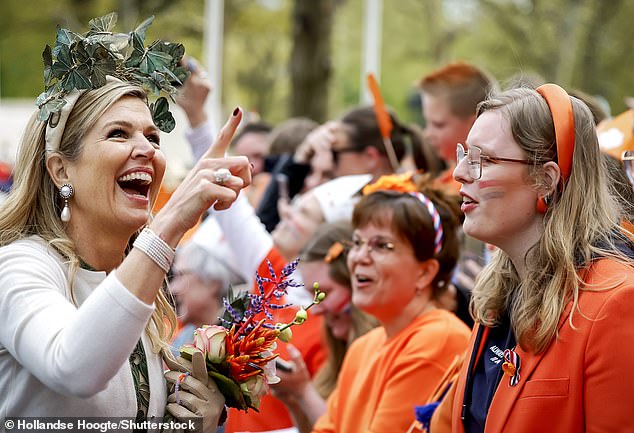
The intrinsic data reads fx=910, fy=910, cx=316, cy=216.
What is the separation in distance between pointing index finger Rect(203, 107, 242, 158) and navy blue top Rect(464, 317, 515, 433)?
1.13 metres

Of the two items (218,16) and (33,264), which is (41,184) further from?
(218,16)

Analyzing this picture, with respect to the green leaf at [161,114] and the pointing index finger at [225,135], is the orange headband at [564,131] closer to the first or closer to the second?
the pointing index finger at [225,135]

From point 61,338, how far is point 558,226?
1544 mm

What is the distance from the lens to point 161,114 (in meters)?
3.09

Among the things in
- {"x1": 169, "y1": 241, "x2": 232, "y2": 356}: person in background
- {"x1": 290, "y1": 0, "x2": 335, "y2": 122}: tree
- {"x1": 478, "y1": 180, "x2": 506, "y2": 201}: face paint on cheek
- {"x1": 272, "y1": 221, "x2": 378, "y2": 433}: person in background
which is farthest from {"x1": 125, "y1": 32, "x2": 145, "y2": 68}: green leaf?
{"x1": 290, "y1": 0, "x2": 335, "y2": 122}: tree

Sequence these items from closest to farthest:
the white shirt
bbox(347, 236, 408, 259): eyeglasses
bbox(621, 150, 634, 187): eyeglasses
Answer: the white shirt, bbox(621, 150, 634, 187): eyeglasses, bbox(347, 236, 408, 259): eyeglasses

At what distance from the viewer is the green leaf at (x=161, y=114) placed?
308 centimetres

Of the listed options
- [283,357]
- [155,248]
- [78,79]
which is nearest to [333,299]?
[283,357]

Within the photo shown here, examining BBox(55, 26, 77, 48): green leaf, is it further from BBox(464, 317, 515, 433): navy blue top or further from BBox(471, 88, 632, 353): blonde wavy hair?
BBox(464, 317, 515, 433): navy blue top

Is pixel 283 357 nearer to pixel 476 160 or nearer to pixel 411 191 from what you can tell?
pixel 411 191

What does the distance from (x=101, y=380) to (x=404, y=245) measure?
7.19 feet

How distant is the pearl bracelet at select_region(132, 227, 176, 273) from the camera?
2.48 m

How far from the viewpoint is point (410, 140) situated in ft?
20.1

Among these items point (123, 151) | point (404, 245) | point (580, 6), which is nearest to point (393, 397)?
point (404, 245)
